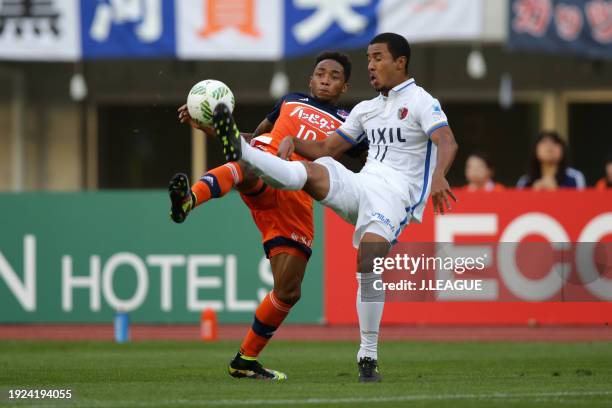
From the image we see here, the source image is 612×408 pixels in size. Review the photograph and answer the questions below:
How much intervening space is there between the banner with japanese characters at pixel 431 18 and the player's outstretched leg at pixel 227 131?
34.4 feet

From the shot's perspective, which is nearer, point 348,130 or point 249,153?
point 249,153

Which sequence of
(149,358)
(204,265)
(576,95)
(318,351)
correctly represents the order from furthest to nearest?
(576,95) < (204,265) < (318,351) < (149,358)

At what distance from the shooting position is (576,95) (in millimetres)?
21516

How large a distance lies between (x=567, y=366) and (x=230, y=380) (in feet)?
9.40

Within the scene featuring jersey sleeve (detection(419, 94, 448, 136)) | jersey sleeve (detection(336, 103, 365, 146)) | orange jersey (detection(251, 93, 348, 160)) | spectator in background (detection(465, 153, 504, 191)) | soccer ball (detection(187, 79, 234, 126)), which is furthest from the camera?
spectator in background (detection(465, 153, 504, 191))

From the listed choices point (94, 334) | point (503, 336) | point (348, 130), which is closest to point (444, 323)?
point (503, 336)

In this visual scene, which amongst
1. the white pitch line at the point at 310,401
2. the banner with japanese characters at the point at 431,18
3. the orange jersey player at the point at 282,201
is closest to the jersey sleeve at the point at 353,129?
the orange jersey player at the point at 282,201

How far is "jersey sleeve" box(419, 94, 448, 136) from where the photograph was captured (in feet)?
27.9

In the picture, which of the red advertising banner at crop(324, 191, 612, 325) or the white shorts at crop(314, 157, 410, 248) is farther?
the red advertising banner at crop(324, 191, 612, 325)

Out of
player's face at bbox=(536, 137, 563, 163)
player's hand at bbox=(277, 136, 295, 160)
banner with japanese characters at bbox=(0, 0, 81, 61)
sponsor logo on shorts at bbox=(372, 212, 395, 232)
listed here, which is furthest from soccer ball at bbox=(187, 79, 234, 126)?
banner with japanese characters at bbox=(0, 0, 81, 61)

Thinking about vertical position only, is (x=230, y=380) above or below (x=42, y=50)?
below

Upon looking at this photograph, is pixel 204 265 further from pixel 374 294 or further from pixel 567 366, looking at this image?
pixel 374 294

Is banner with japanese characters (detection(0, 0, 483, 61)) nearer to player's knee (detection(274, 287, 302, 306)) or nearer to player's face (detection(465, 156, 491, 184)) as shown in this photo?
player's face (detection(465, 156, 491, 184))

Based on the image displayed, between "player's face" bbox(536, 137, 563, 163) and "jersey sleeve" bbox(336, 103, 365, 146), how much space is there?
6209mm
